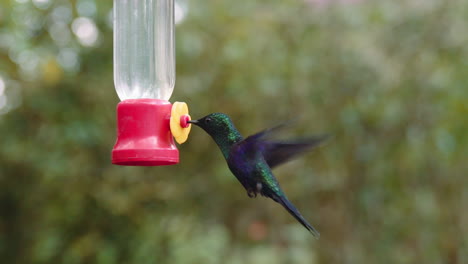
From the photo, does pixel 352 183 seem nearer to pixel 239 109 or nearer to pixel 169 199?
pixel 239 109

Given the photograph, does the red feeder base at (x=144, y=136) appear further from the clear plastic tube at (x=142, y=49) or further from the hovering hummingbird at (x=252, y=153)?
→ the clear plastic tube at (x=142, y=49)

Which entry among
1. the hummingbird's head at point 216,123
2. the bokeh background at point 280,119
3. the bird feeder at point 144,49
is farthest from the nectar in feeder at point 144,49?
the bokeh background at point 280,119

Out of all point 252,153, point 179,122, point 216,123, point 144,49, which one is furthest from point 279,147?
point 144,49

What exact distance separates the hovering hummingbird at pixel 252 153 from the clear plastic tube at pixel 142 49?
0.68m

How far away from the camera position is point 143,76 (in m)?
2.97

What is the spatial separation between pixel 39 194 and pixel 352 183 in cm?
239

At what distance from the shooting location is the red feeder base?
2.32m

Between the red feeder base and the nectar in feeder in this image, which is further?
the nectar in feeder

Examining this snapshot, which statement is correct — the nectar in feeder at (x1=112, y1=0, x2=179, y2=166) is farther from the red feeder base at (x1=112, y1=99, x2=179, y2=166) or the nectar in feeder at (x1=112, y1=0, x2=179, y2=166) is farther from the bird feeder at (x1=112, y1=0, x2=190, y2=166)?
the red feeder base at (x1=112, y1=99, x2=179, y2=166)

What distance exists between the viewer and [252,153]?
2.38 m

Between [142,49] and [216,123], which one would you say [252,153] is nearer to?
[216,123]

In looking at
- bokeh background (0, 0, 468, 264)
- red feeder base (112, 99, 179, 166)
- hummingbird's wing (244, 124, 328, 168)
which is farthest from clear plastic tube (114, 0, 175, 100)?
bokeh background (0, 0, 468, 264)

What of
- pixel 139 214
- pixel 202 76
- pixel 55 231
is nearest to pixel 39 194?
pixel 55 231

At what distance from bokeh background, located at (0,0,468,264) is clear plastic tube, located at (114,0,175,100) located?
176 centimetres
